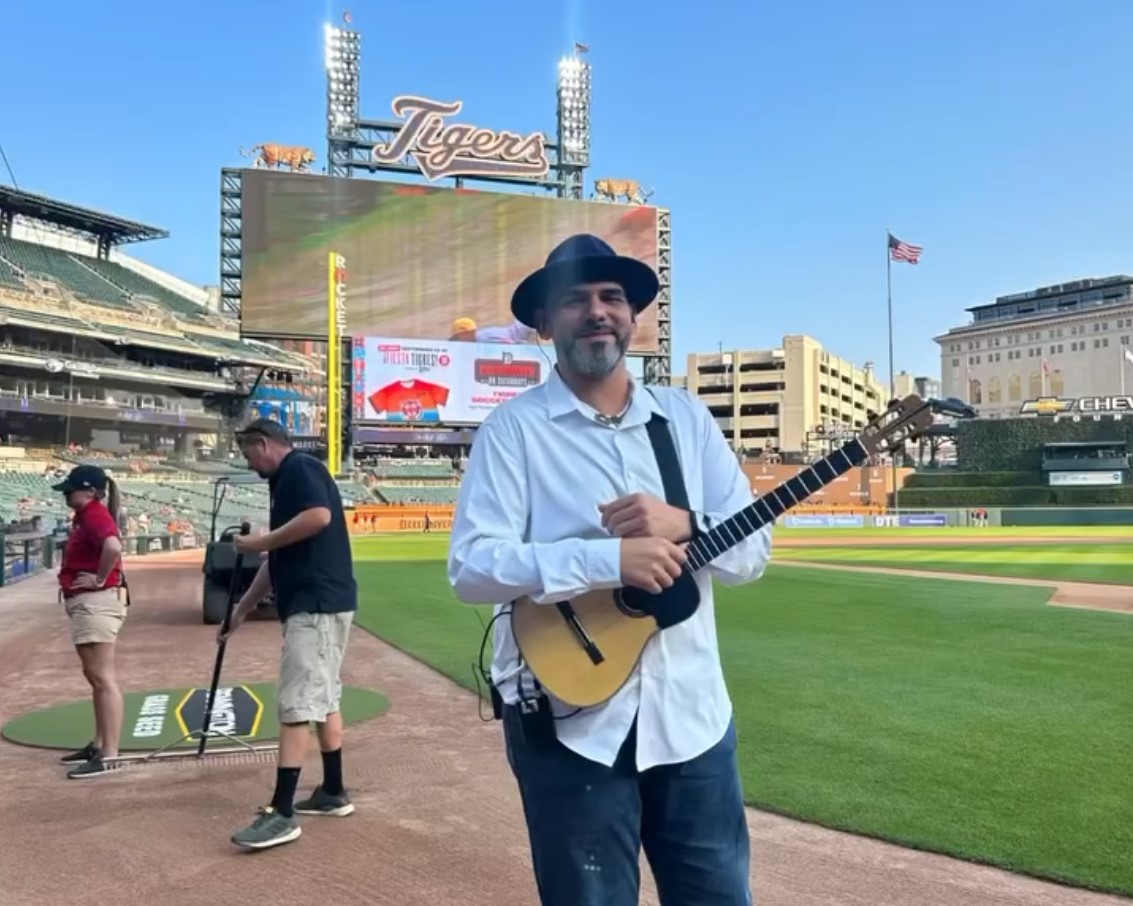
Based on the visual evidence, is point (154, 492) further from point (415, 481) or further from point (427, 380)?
point (415, 481)

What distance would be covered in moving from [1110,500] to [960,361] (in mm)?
71582

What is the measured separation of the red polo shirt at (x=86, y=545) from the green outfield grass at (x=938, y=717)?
9.89ft

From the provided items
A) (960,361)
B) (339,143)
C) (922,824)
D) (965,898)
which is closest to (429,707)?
(922,824)

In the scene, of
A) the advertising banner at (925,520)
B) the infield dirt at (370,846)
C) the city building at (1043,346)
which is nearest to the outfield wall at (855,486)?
the advertising banner at (925,520)

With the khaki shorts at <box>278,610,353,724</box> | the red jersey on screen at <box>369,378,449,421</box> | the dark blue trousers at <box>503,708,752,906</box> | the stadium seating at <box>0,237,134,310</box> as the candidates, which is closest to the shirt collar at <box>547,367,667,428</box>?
the dark blue trousers at <box>503,708,752,906</box>

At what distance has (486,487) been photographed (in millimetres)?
2297

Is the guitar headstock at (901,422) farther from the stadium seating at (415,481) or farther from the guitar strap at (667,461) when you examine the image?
the stadium seating at (415,481)

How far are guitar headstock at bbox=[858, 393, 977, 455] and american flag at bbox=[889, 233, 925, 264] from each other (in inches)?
2101

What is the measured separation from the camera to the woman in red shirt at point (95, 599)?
5.98m

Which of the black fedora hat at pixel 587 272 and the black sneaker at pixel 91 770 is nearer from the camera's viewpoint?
the black fedora hat at pixel 587 272

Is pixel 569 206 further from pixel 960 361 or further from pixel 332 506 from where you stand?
pixel 960 361

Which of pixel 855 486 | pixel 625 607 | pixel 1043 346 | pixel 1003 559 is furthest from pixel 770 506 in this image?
pixel 1043 346

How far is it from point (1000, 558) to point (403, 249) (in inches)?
1786

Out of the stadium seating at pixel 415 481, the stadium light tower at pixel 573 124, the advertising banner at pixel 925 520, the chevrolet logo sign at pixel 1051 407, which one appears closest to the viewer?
the advertising banner at pixel 925 520
